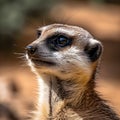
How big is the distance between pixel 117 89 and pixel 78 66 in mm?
7377

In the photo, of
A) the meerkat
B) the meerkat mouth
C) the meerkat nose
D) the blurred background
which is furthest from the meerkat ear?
the blurred background

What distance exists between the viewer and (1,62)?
13727 millimetres

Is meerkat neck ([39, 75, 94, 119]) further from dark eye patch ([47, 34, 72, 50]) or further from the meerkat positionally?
dark eye patch ([47, 34, 72, 50])

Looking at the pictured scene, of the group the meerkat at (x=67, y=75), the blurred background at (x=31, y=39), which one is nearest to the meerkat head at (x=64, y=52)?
the meerkat at (x=67, y=75)

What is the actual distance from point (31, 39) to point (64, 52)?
10.0 metres

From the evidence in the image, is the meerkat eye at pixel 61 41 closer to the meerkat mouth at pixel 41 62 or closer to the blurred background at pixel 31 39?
the meerkat mouth at pixel 41 62

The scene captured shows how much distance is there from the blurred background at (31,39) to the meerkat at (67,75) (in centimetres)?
310

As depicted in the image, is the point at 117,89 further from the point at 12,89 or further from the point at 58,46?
the point at 58,46

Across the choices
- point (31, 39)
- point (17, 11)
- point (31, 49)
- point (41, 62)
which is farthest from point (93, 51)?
point (31, 39)

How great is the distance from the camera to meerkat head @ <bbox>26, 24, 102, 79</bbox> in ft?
16.3

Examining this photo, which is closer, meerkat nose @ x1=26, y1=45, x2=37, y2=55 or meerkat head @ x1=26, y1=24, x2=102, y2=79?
meerkat nose @ x1=26, y1=45, x2=37, y2=55

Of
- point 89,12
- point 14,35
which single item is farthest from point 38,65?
point 89,12

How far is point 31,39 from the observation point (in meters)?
15.1

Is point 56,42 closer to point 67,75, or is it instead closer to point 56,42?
A: point 56,42
